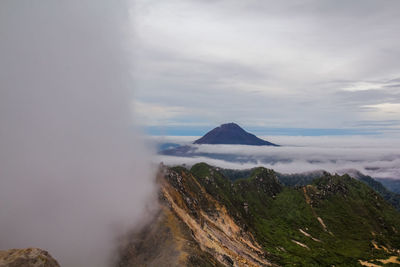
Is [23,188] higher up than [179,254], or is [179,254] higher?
[23,188]

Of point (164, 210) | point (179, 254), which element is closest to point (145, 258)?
point (179, 254)

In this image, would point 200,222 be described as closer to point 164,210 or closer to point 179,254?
point 164,210

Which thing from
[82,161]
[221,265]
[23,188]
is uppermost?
[82,161]

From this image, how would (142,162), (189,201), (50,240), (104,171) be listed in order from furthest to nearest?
(189,201) < (142,162) < (104,171) < (50,240)

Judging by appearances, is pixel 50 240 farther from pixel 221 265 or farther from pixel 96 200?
pixel 221 265

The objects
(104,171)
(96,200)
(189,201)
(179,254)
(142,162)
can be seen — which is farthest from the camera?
(189,201)

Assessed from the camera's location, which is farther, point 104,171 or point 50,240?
point 104,171
